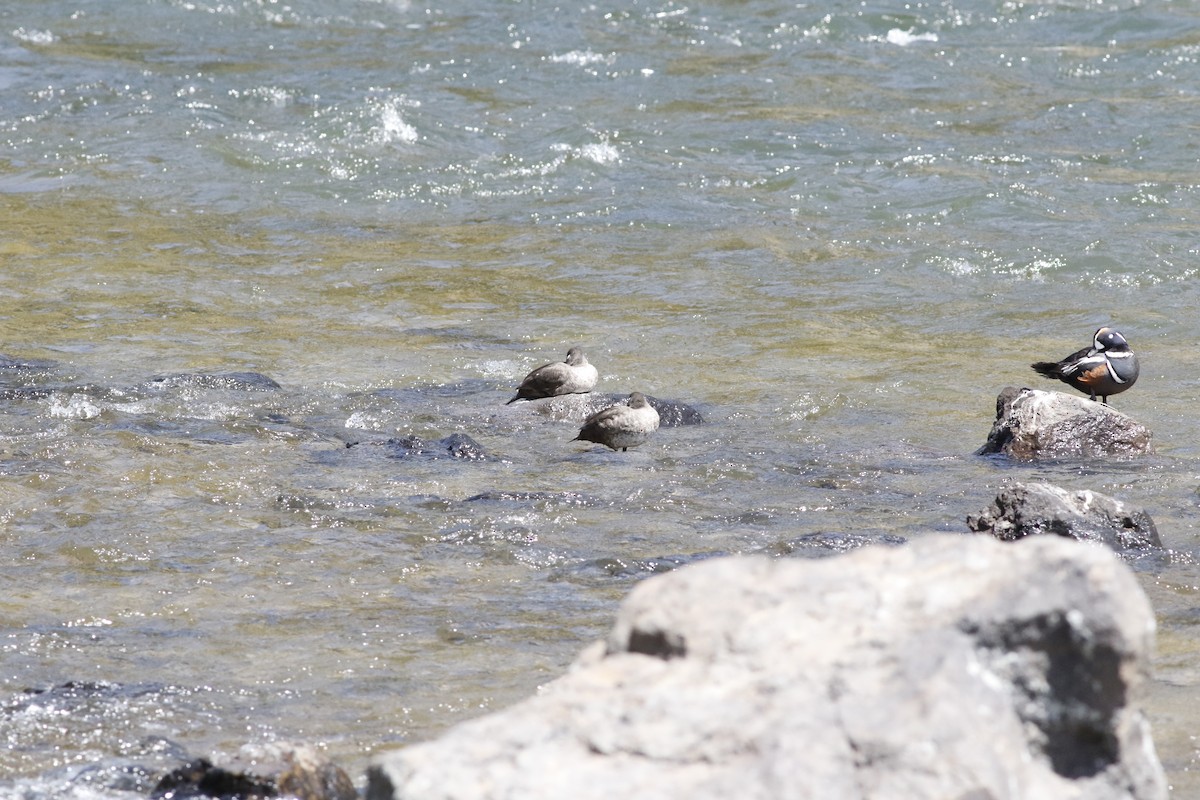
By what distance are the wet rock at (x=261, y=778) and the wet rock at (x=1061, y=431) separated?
518 centimetres

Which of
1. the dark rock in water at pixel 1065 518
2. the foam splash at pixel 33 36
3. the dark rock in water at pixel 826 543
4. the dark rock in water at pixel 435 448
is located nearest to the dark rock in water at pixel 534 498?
the dark rock in water at pixel 435 448

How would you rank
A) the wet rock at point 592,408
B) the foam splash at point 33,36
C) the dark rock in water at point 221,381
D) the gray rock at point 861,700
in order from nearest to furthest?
the gray rock at point 861,700
the wet rock at point 592,408
the dark rock in water at point 221,381
the foam splash at point 33,36

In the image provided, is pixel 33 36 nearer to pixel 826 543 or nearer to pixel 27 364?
pixel 27 364

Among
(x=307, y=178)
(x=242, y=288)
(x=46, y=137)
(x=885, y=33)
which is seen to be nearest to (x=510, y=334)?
(x=242, y=288)

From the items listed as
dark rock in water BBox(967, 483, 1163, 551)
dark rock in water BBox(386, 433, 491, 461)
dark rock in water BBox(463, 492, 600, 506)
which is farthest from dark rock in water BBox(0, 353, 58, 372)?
dark rock in water BBox(967, 483, 1163, 551)

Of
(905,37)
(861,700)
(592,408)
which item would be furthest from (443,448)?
(905,37)

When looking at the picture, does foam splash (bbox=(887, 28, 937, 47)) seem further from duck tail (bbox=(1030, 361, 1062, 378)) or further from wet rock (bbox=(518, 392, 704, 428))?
wet rock (bbox=(518, 392, 704, 428))

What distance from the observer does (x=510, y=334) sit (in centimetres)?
1144

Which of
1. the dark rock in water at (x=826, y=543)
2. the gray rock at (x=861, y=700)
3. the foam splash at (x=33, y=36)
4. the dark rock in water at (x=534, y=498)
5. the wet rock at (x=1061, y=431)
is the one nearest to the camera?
the gray rock at (x=861, y=700)

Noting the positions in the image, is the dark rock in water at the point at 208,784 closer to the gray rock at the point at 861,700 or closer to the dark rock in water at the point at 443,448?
the gray rock at the point at 861,700

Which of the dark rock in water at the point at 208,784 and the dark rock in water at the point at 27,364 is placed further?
the dark rock in water at the point at 27,364

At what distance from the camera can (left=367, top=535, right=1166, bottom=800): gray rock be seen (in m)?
2.49

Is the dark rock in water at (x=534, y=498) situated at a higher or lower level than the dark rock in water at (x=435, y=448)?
higher

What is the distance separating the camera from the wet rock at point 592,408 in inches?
356
